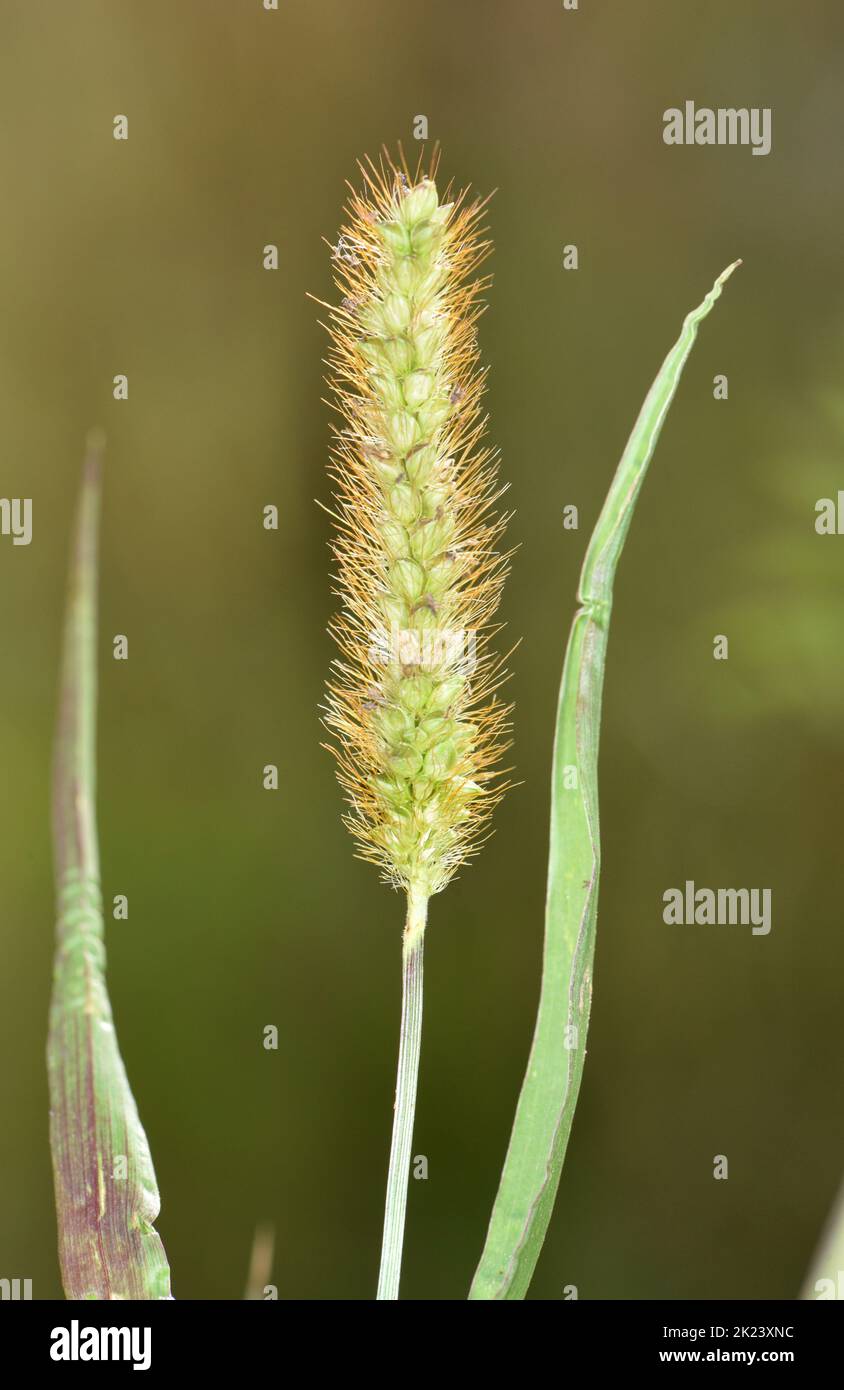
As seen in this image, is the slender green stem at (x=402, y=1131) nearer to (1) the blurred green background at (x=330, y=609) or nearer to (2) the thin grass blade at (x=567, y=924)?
(2) the thin grass blade at (x=567, y=924)

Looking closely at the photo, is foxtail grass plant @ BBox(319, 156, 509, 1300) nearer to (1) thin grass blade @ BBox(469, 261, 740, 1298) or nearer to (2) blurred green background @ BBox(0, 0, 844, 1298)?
(1) thin grass blade @ BBox(469, 261, 740, 1298)

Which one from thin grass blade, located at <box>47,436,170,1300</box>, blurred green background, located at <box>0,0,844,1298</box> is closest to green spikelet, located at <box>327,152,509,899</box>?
thin grass blade, located at <box>47,436,170,1300</box>

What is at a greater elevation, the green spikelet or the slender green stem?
the green spikelet

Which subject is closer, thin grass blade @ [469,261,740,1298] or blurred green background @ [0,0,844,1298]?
thin grass blade @ [469,261,740,1298]

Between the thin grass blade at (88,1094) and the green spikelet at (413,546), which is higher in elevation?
the green spikelet at (413,546)

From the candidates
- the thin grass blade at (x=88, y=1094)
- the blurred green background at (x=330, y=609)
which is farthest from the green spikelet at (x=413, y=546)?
the blurred green background at (x=330, y=609)

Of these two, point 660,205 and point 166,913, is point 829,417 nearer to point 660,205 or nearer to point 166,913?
point 660,205
